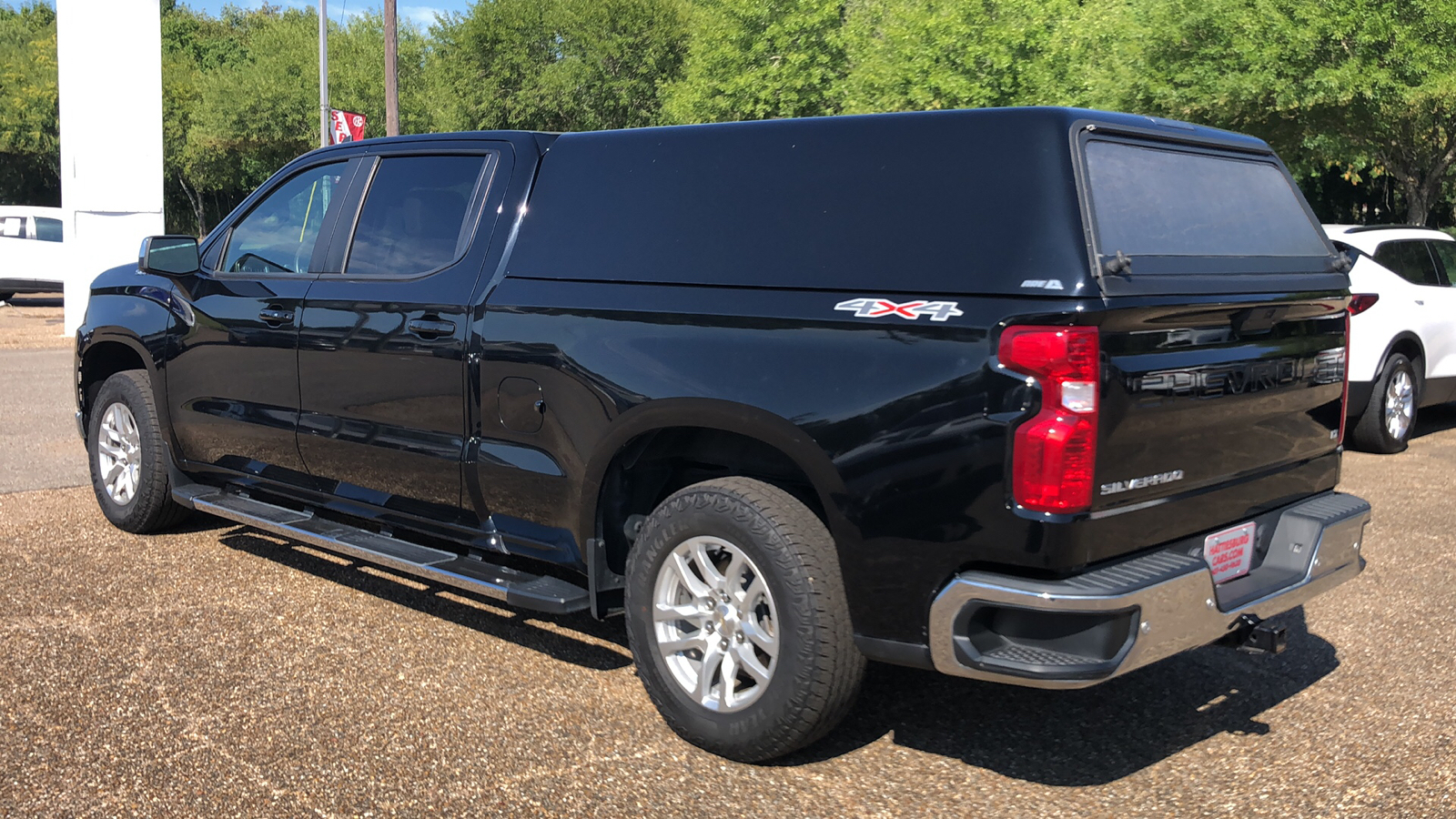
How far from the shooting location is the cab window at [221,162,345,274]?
547 centimetres

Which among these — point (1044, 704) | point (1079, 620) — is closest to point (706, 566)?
point (1079, 620)

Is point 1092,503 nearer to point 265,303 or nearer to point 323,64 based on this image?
point 265,303

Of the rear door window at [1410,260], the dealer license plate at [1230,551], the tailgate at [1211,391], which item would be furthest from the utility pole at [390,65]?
the dealer license plate at [1230,551]

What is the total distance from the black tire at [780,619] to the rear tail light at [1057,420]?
67 centimetres

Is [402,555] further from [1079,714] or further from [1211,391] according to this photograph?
[1211,391]

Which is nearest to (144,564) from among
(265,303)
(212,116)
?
(265,303)

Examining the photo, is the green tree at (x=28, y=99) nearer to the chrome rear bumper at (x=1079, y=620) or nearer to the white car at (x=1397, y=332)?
the white car at (x=1397, y=332)

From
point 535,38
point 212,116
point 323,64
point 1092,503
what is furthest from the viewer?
point 212,116

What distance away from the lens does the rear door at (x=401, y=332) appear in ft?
15.5

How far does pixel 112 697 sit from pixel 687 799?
2042 millimetres

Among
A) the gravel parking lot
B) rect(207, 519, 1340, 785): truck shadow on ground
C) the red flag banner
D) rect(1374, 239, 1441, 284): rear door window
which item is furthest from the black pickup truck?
the red flag banner

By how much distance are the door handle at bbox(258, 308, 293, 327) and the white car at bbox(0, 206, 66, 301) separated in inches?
840

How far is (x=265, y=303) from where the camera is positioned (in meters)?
5.45

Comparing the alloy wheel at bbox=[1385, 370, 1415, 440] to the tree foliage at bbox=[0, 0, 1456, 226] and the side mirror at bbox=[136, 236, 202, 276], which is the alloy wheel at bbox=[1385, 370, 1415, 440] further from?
the side mirror at bbox=[136, 236, 202, 276]
